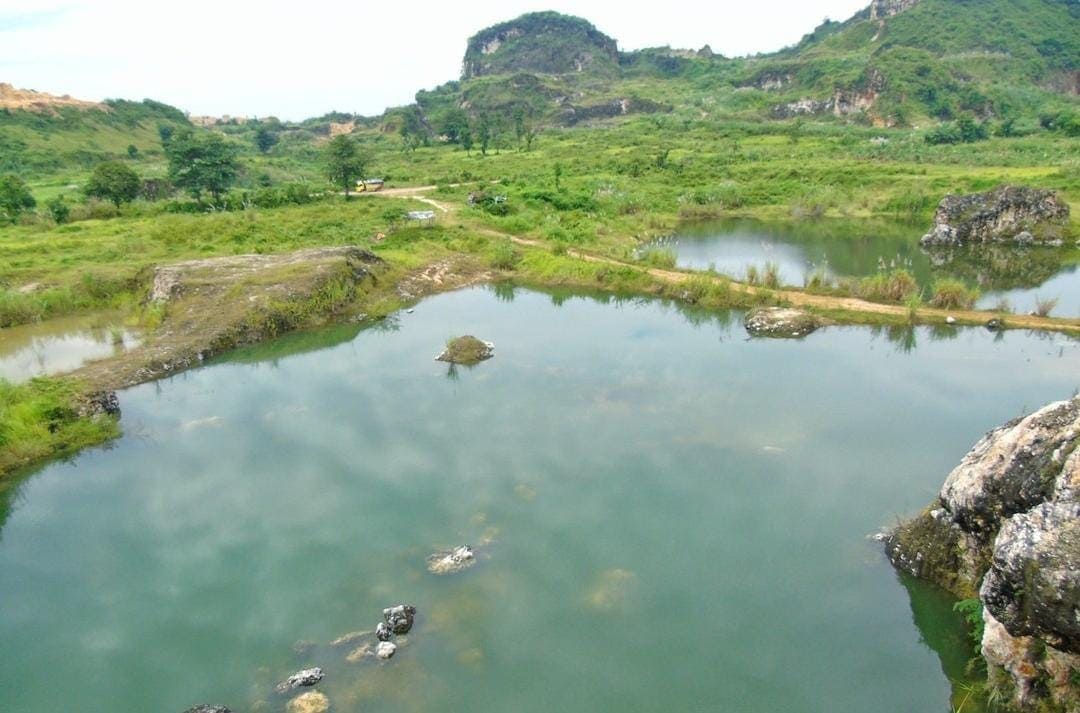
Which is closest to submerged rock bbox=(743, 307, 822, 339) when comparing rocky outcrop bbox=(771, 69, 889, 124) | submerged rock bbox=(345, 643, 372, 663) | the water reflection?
submerged rock bbox=(345, 643, 372, 663)

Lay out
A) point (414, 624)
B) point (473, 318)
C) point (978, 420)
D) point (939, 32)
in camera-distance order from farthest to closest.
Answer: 1. point (939, 32)
2. point (473, 318)
3. point (978, 420)
4. point (414, 624)

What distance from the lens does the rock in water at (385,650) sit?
9000 millimetres

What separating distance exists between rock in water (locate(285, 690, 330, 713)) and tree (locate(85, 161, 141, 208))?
3760cm

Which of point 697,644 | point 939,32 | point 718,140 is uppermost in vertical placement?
point 939,32

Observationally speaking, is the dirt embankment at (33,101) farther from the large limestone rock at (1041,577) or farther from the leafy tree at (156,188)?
the large limestone rock at (1041,577)

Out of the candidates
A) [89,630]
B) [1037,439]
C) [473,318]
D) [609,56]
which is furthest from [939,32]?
[89,630]

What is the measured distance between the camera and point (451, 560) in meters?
10.8

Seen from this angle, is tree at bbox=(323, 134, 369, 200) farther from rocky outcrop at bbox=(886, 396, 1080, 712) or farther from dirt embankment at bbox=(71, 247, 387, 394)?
rocky outcrop at bbox=(886, 396, 1080, 712)

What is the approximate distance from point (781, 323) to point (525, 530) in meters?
12.1

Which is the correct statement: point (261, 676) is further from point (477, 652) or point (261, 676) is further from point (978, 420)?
→ point (978, 420)

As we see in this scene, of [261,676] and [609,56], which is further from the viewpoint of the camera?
[609,56]

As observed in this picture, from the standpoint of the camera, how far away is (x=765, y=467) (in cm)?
1310

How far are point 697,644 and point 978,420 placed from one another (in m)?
9.34

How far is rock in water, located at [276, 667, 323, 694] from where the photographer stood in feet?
28.2
